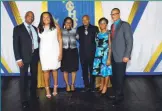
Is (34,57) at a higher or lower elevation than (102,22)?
lower

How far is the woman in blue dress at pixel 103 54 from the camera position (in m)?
4.67

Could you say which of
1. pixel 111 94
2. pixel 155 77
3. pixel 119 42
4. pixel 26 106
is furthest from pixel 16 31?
pixel 155 77

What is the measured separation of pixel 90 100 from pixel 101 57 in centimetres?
75

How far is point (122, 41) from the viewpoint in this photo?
4.30 m

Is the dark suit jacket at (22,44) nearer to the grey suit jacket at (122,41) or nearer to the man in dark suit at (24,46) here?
the man in dark suit at (24,46)

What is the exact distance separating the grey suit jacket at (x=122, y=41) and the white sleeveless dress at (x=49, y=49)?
3.22 ft

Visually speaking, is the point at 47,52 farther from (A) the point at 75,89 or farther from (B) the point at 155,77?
(B) the point at 155,77

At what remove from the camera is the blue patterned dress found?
4715 millimetres

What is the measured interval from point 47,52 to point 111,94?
1335 mm

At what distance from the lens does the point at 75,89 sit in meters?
5.27

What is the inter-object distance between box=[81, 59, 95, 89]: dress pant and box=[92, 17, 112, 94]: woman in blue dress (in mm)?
135

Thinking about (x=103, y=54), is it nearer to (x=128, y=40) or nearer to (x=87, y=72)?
(x=87, y=72)

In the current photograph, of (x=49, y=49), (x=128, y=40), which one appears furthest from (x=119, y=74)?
(x=49, y=49)

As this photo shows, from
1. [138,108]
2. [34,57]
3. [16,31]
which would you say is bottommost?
[138,108]
